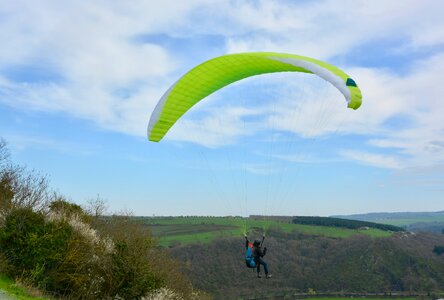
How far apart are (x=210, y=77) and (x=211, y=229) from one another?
96.0m

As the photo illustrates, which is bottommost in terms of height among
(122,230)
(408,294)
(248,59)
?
(408,294)

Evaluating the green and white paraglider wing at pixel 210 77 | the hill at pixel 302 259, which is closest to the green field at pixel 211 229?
the hill at pixel 302 259

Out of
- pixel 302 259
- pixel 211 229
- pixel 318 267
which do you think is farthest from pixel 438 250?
pixel 211 229

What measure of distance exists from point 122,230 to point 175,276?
6.21 m

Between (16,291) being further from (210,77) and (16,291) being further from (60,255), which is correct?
(210,77)

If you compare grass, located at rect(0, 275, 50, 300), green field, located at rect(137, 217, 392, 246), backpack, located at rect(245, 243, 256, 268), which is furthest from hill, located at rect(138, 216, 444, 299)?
backpack, located at rect(245, 243, 256, 268)

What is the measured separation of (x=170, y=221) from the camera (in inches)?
4702

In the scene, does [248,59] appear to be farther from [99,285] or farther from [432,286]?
[432,286]

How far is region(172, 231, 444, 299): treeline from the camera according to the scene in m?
92.5

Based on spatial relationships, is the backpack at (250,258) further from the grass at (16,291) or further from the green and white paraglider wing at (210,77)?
the grass at (16,291)

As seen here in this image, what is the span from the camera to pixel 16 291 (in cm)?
1497

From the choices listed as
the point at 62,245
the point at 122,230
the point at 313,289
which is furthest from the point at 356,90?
the point at 313,289

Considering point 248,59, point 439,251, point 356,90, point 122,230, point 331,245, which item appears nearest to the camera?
point 356,90

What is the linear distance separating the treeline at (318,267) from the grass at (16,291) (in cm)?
7252
